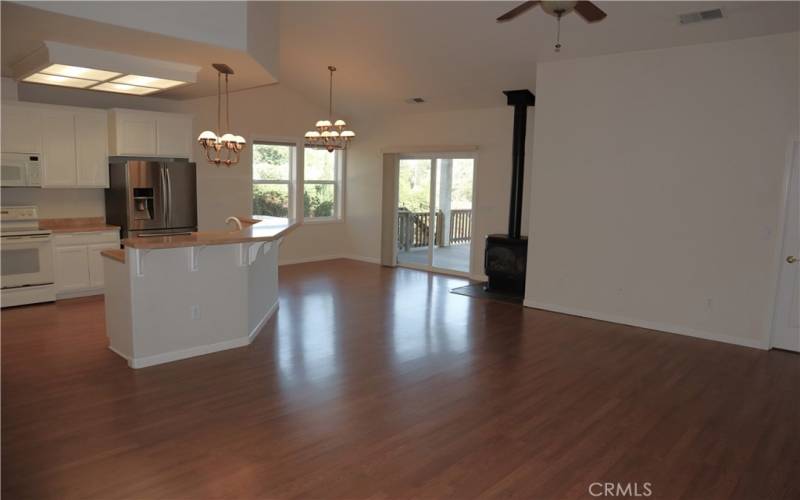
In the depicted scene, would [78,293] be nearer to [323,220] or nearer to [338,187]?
[323,220]

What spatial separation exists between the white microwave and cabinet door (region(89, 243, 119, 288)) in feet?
3.22

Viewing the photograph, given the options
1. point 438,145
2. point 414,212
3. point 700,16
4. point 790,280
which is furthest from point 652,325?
point 414,212

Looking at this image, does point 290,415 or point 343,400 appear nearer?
point 290,415

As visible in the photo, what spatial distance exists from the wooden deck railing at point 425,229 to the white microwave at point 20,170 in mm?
5575

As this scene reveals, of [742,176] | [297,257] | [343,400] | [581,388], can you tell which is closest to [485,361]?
[581,388]

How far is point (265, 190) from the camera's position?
30.8 ft

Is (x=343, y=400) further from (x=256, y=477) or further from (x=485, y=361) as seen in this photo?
(x=485, y=361)

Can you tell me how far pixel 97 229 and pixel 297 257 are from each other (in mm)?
3698

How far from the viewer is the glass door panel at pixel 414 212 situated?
31.0 feet

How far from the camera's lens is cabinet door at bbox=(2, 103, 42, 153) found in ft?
19.9

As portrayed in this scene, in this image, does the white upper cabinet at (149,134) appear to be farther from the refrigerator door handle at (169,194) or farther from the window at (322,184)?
the window at (322,184)

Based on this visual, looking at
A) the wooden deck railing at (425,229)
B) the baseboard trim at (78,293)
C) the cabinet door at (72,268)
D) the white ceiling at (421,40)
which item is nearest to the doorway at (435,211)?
the wooden deck railing at (425,229)

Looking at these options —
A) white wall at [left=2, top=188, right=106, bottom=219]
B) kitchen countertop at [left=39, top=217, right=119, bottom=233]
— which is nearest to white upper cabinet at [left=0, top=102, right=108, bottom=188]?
white wall at [left=2, top=188, right=106, bottom=219]

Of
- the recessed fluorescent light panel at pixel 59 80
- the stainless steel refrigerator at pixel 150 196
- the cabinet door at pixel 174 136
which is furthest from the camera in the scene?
the cabinet door at pixel 174 136
